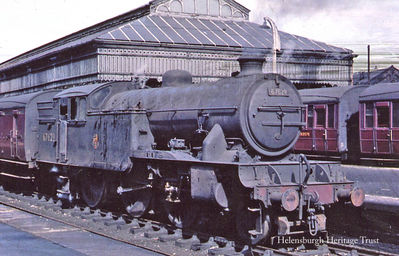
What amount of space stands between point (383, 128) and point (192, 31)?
1265cm

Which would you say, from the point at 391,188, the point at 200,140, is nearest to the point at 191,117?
the point at 200,140

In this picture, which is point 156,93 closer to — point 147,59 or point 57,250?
point 57,250

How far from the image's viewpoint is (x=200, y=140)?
10523 millimetres

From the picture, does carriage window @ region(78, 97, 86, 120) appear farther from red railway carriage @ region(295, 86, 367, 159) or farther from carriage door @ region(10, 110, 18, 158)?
red railway carriage @ region(295, 86, 367, 159)

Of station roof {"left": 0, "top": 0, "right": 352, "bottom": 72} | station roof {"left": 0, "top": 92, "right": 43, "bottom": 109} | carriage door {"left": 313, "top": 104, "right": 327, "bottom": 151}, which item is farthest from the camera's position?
station roof {"left": 0, "top": 0, "right": 352, "bottom": 72}

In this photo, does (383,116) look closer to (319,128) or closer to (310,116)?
(319,128)

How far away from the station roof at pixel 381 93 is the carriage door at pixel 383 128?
267 mm

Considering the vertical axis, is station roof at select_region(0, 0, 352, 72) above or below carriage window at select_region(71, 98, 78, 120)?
above

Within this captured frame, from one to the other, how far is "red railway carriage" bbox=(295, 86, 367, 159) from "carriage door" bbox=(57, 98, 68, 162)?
11.1 meters

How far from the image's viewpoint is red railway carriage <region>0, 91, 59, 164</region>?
53.2 feet

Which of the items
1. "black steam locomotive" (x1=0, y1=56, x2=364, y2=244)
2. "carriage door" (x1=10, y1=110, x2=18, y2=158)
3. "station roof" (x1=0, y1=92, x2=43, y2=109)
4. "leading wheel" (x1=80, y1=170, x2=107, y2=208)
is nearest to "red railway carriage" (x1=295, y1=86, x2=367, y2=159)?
"black steam locomotive" (x1=0, y1=56, x2=364, y2=244)

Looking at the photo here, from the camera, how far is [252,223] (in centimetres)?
941

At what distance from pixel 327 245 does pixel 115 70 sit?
53.9ft

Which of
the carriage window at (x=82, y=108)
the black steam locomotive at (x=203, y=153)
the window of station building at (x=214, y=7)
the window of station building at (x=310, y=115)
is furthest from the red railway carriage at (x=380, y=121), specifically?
the window of station building at (x=214, y=7)
